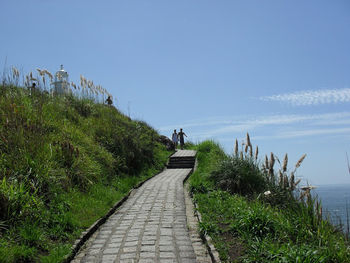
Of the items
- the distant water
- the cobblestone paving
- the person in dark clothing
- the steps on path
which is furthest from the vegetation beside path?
the person in dark clothing

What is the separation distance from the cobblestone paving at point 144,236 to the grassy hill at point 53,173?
46 cm

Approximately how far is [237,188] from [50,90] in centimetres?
984

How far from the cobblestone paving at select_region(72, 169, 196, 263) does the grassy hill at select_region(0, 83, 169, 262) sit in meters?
0.46

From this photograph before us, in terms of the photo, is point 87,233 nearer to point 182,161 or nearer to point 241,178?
point 241,178

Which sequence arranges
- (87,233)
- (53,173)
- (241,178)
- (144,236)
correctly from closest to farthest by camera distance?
(144,236) < (87,233) < (53,173) < (241,178)

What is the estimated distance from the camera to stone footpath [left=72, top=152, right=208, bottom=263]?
4793 millimetres

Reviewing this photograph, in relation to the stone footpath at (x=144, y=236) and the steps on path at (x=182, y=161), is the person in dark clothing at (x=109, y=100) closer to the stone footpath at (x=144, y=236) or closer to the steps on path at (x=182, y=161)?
the steps on path at (x=182, y=161)

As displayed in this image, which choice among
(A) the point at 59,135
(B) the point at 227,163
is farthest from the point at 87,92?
(B) the point at 227,163

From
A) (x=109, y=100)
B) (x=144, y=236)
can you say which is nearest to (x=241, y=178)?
(x=144, y=236)

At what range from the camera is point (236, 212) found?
21.2 feet

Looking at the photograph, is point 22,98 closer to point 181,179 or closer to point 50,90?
point 50,90

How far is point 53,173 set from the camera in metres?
7.33

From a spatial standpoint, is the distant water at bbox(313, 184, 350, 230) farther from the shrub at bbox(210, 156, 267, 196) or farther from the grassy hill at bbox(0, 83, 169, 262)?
the grassy hill at bbox(0, 83, 169, 262)

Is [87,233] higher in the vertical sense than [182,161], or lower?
lower
